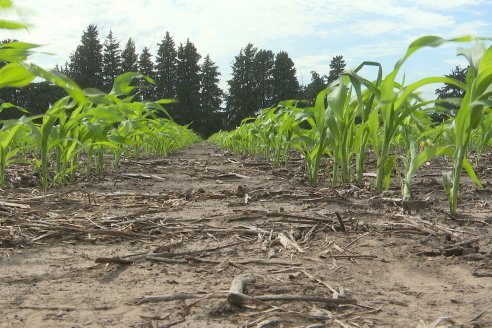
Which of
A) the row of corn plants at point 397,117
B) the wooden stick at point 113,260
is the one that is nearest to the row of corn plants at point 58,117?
the wooden stick at point 113,260

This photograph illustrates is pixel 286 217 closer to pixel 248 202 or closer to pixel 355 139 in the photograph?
pixel 248 202

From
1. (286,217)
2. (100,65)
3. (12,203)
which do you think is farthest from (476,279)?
(100,65)

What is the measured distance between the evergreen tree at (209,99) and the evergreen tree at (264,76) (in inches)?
155

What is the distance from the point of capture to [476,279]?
1.12 meters

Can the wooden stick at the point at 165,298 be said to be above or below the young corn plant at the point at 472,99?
below

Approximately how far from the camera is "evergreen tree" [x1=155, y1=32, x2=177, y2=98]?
4847 centimetres

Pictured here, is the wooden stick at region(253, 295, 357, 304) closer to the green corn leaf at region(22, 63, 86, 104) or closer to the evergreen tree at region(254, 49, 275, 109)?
the green corn leaf at region(22, 63, 86, 104)

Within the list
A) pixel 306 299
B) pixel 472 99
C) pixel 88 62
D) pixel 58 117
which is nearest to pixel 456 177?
pixel 472 99

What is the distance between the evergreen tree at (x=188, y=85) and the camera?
44.1 metres

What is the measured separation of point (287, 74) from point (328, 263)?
157ft

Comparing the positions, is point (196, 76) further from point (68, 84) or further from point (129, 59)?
point (68, 84)

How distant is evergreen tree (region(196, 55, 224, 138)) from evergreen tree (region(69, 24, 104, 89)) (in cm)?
969

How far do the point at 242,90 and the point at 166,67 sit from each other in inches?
333

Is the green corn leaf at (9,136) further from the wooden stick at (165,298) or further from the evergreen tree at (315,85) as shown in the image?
the evergreen tree at (315,85)
